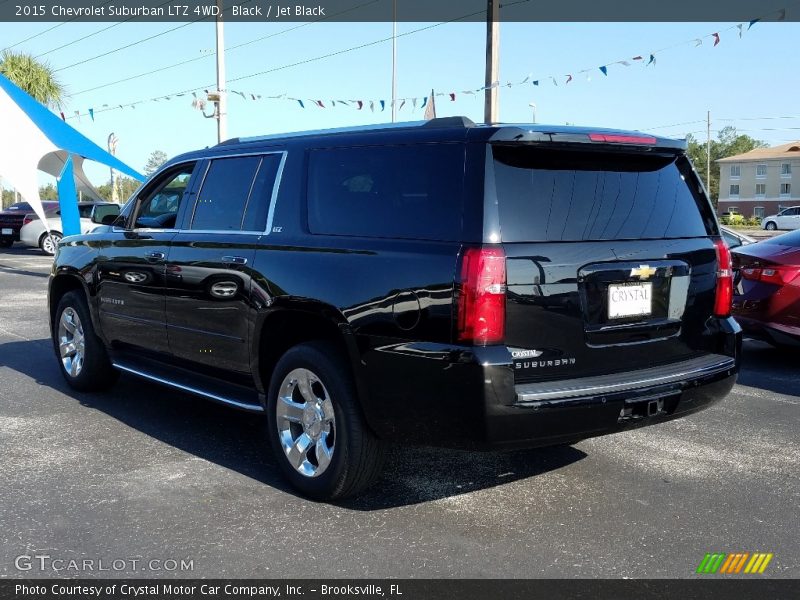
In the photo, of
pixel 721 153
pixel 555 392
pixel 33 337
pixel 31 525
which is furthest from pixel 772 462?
pixel 721 153

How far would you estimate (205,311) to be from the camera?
16.3 ft

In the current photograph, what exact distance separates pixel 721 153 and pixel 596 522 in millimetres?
127380

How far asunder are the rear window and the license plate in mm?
251

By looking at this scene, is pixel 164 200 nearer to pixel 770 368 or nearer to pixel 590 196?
pixel 590 196

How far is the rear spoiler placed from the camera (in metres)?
3.67

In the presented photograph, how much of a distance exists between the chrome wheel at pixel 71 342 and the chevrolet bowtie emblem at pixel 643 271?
4.39 m

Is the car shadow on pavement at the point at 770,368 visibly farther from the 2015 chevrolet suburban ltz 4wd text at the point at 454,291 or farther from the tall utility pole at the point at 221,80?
the tall utility pole at the point at 221,80

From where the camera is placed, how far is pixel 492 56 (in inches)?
564

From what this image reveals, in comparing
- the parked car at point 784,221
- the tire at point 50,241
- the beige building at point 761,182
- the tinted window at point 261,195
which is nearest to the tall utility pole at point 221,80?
the tire at point 50,241

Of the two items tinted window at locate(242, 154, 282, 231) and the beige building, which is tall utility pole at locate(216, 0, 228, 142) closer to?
tinted window at locate(242, 154, 282, 231)

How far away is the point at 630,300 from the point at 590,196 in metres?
0.53

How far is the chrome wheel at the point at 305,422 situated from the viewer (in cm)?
421
